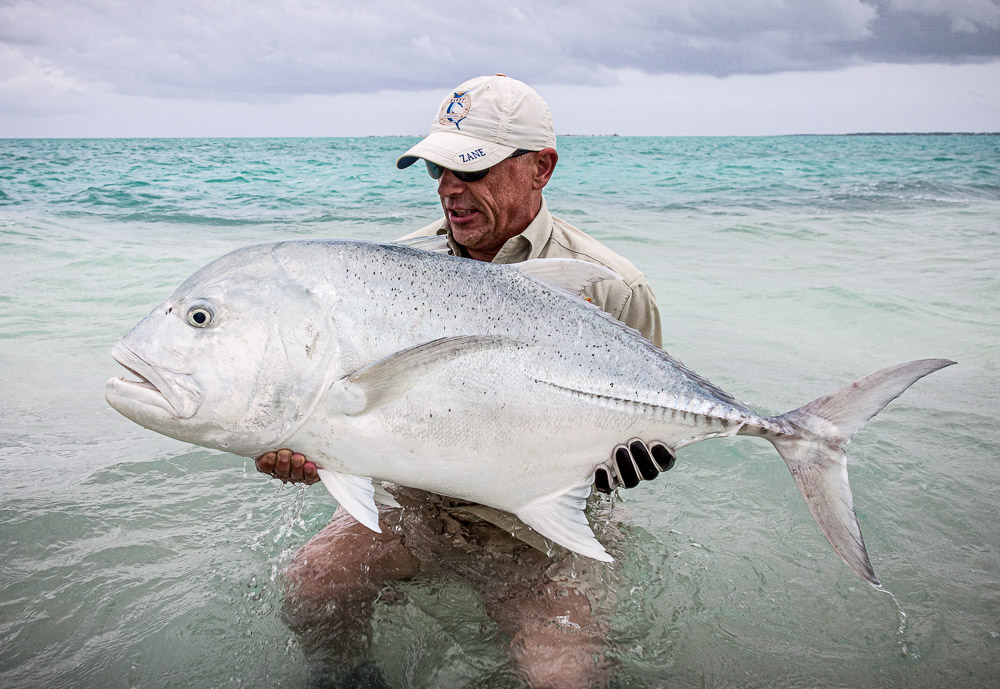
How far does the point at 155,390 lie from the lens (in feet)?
6.27

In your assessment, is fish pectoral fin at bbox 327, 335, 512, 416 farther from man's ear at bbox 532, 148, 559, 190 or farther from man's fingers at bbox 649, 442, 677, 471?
man's ear at bbox 532, 148, 559, 190

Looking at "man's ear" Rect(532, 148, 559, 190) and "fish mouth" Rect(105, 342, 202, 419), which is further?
"man's ear" Rect(532, 148, 559, 190)

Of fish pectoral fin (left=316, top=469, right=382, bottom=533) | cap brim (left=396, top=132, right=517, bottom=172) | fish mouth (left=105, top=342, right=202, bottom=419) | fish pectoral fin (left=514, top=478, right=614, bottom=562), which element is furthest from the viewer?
cap brim (left=396, top=132, right=517, bottom=172)

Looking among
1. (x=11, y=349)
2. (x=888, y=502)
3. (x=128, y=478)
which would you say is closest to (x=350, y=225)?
(x=11, y=349)

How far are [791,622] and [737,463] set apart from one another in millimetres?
1431

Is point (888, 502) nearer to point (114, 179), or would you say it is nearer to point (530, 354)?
point (530, 354)

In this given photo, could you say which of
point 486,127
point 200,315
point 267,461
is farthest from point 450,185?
point 267,461

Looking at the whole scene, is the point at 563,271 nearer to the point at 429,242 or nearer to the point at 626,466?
the point at 429,242

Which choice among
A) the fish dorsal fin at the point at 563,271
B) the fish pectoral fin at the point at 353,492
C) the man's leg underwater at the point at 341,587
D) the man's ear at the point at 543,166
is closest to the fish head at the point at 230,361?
the fish pectoral fin at the point at 353,492

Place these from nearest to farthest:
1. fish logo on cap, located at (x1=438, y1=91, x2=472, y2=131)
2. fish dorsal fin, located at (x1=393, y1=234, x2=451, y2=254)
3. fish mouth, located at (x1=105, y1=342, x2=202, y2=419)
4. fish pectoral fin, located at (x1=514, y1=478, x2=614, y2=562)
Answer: fish mouth, located at (x1=105, y1=342, x2=202, y2=419)
fish pectoral fin, located at (x1=514, y1=478, x2=614, y2=562)
fish dorsal fin, located at (x1=393, y1=234, x2=451, y2=254)
fish logo on cap, located at (x1=438, y1=91, x2=472, y2=131)

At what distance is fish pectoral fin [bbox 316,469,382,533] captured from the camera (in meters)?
2.05

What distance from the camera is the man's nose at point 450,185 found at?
2766mm

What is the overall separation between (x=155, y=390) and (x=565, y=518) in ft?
3.99

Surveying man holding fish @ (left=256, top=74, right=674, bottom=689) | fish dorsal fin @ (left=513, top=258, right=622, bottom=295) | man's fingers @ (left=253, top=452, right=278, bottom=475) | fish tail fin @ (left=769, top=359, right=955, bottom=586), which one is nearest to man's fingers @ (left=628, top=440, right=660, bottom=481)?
man holding fish @ (left=256, top=74, right=674, bottom=689)
